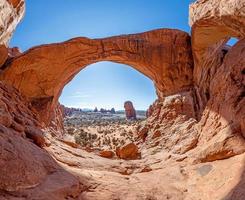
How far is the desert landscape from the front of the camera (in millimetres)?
5348

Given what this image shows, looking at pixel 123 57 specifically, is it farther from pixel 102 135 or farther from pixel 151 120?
pixel 102 135

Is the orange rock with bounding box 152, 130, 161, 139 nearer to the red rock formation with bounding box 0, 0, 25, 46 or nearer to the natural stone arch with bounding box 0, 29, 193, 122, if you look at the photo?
the natural stone arch with bounding box 0, 29, 193, 122

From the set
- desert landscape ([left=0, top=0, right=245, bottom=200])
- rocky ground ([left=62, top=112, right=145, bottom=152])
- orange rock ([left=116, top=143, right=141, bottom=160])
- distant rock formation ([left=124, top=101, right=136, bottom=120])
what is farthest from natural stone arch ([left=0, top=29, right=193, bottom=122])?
distant rock formation ([left=124, top=101, right=136, bottom=120])

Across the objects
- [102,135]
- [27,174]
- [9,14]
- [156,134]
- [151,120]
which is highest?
[9,14]

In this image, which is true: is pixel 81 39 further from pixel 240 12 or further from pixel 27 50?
pixel 240 12

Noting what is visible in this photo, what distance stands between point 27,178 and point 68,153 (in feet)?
14.9

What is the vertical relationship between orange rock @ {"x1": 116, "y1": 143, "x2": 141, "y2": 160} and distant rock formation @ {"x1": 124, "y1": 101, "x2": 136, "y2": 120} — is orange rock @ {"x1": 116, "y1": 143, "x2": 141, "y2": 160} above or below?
below

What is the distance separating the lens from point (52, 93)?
1609cm

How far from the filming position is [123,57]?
15.2 metres

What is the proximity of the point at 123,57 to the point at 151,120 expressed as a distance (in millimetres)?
4202

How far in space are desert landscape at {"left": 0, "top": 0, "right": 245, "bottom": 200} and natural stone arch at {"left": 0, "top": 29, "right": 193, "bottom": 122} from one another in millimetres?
59

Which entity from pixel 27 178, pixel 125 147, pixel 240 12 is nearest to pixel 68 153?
pixel 125 147

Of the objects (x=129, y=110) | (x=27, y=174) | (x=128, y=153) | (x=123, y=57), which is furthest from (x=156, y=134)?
(x=129, y=110)

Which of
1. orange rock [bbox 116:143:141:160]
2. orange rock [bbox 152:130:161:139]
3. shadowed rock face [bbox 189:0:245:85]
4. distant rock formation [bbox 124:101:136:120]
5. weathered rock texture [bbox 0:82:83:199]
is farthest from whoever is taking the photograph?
distant rock formation [bbox 124:101:136:120]
